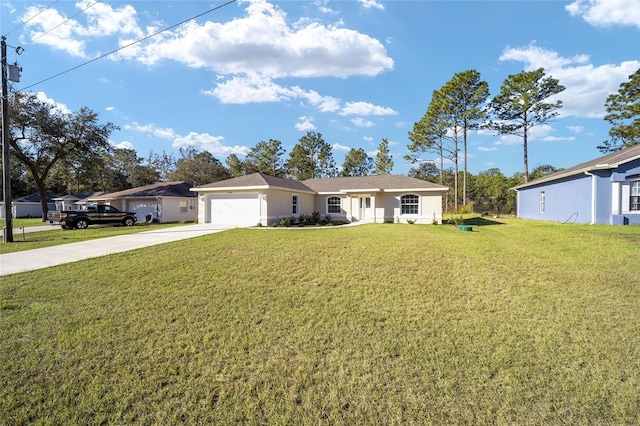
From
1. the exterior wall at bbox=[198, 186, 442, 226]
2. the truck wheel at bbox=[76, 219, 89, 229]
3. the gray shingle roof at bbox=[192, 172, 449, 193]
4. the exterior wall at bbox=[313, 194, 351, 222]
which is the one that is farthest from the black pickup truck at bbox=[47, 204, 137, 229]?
the exterior wall at bbox=[313, 194, 351, 222]

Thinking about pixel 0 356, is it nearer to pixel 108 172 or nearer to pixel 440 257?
pixel 440 257

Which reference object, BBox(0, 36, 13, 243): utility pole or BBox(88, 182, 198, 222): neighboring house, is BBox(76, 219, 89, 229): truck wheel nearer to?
BBox(0, 36, 13, 243): utility pole

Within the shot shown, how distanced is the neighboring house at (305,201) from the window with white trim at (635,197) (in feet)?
26.0

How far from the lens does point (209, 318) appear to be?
16.1 feet

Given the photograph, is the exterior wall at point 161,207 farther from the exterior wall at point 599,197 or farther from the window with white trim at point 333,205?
the exterior wall at point 599,197

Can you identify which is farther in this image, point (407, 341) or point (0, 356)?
point (407, 341)

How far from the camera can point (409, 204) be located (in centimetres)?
1948

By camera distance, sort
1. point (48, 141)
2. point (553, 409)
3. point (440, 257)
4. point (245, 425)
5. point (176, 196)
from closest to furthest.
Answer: point (245, 425) → point (553, 409) → point (440, 257) → point (176, 196) → point (48, 141)

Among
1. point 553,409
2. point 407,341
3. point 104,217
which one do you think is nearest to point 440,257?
point 407,341

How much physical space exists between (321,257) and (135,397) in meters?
5.55

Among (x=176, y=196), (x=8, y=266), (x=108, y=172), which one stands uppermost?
(x=108, y=172)

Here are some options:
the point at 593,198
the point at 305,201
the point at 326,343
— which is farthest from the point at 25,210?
the point at 593,198

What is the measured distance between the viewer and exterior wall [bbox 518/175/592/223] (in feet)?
50.0

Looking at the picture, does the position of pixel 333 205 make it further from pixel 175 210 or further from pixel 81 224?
pixel 81 224
